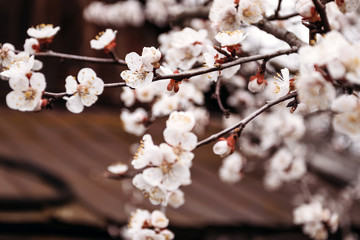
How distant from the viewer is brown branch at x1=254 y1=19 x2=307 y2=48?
866 millimetres

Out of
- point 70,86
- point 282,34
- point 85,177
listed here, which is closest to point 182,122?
point 70,86

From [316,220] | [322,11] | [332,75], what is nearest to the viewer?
[332,75]

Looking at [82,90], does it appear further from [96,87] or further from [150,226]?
[150,226]

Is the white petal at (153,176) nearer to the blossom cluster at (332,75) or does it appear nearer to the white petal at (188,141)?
the white petal at (188,141)

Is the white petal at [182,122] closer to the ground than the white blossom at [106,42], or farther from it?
closer to the ground

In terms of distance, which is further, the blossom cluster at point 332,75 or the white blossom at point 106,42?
the white blossom at point 106,42

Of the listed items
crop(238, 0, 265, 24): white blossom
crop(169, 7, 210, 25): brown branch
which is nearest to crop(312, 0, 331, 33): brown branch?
crop(238, 0, 265, 24): white blossom

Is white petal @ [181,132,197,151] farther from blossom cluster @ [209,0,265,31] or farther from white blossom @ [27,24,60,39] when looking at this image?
white blossom @ [27,24,60,39]

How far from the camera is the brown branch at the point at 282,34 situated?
0.87 metres

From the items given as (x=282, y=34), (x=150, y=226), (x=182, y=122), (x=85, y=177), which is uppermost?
(x=85, y=177)

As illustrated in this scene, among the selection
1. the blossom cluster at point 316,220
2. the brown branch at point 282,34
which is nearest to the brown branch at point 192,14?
the brown branch at point 282,34

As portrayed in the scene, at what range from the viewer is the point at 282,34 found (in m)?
0.92

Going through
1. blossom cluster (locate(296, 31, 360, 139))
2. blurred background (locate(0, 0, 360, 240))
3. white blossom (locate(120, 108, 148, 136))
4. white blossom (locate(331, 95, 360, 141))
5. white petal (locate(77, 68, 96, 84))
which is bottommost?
white blossom (locate(331, 95, 360, 141))

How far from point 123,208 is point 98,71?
1.77 meters
